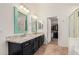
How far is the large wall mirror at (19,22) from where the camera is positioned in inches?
82.6

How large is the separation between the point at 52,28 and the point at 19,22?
0.64 metres

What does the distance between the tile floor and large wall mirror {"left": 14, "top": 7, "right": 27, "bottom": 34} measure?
19.3 inches

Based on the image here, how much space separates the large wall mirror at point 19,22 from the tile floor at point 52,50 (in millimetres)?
489

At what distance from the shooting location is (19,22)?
2180mm

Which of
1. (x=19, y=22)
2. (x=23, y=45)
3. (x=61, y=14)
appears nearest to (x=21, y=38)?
(x=23, y=45)

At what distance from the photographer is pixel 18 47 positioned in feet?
6.44

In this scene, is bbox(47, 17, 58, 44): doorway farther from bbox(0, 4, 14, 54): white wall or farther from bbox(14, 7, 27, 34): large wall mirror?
bbox(0, 4, 14, 54): white wall

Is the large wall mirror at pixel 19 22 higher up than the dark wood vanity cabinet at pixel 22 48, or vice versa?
the large wall mirror at pixel 19 22

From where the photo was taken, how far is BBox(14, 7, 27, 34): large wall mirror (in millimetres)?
2098

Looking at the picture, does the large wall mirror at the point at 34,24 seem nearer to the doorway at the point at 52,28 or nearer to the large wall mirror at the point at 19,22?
the large wall mirror at the point at 19,22

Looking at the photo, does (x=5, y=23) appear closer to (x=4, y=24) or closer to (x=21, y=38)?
(x=4, y=24)

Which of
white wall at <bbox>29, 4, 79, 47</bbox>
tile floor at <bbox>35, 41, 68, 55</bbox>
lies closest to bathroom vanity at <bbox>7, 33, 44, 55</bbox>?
tile floor at <bbox>35, 41, 68, 55</bbox>

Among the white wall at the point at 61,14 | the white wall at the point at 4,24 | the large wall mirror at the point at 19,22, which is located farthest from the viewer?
the large wall mirror at the point at 19,22

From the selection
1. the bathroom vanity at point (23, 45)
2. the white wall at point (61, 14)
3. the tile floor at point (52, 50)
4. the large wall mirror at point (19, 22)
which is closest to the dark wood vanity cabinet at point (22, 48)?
the bathroom vanity at point (23, 45)
